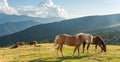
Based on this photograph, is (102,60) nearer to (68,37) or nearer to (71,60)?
(71,60)

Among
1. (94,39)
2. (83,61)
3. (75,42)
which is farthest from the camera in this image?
(94,39)

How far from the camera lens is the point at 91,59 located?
3650 cm

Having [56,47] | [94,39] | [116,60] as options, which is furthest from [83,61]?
[94,39]

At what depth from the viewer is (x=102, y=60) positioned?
117ft

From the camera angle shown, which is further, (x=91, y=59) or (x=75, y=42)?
(x=75, y=42)

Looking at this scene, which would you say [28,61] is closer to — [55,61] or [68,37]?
[55,61]

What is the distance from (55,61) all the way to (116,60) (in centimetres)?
831

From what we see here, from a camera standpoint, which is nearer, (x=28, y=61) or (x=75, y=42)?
(x=28, y=61)

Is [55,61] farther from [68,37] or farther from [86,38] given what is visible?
[86,38]

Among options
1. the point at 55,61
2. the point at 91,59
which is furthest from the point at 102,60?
the point at 55,61

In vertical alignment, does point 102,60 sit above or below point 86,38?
below

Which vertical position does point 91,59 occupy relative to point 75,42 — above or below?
below

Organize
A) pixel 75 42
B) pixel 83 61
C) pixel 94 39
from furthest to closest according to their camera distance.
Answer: pixel 94 39
pixel 75 42
pixel 83 61

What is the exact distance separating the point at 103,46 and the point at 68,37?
11140 mm
